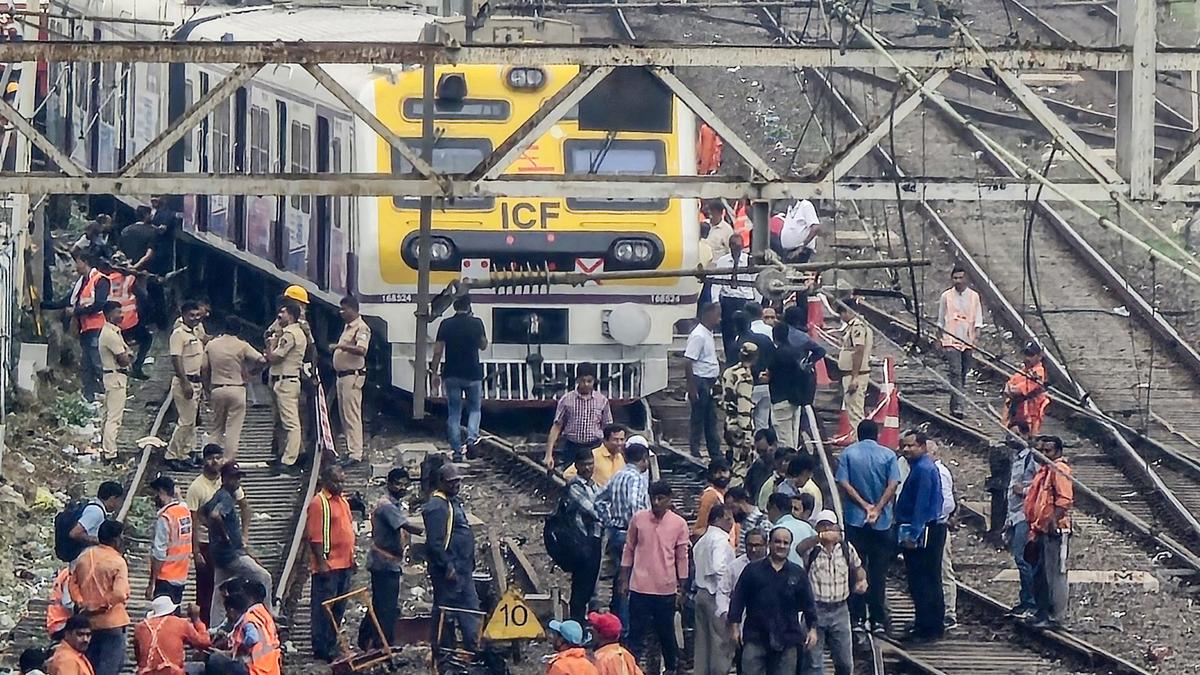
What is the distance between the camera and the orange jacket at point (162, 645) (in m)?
11.4

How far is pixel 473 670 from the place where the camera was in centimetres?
1339

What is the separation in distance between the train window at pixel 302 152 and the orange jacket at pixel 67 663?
26.7 feet

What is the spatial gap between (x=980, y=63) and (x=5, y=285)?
30.1 ft

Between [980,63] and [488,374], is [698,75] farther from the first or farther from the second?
[980,63]

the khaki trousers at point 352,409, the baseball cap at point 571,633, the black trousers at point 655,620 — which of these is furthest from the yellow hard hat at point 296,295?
the baseball cap at point 571,633

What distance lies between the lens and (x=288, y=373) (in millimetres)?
17141

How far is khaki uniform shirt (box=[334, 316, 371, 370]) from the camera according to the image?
17141 mm

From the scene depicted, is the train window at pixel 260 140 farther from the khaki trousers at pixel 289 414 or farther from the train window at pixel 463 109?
the khaki trousers at pixel 289 414

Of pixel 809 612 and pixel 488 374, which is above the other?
pixel 488 374

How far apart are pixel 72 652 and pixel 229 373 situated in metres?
6.01

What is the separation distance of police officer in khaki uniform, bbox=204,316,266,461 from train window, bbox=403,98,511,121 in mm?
2256

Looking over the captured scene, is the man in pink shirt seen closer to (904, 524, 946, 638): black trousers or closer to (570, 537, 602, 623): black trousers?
(570, 537, 602, 623): black trousers

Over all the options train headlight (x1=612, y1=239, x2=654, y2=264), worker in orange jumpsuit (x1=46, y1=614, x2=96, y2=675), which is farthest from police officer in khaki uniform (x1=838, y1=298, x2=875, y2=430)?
worker in orange jumpsuit (x1=46, y1=614, x2=96, y2=675)

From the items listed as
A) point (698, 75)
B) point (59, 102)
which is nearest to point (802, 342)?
point (59, 102)
